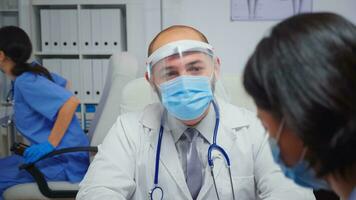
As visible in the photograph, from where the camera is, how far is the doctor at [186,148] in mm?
1248

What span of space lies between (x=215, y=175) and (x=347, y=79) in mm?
787

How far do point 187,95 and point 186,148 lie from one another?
227mm

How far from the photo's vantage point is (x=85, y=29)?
2693 millimetres

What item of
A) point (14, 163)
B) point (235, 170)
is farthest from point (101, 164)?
point (14, 163)

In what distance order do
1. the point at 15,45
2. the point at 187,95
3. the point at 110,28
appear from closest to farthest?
the point at 187,95 → the point at 15,45 → the point at 110,28

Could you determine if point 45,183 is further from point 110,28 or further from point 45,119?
point 110,28

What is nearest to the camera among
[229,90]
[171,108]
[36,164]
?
[171,108]

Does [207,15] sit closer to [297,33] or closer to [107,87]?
[107,87]

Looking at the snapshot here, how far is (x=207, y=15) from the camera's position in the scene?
9.00 feet

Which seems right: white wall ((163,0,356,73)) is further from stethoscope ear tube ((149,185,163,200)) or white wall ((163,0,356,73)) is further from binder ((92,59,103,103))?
stethoscope ear tube ((149,185,163,200))

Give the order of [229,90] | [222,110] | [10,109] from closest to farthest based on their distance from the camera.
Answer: [222,110], [229,90], [10,109]

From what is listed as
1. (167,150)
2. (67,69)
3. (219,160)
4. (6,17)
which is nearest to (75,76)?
(67,69)

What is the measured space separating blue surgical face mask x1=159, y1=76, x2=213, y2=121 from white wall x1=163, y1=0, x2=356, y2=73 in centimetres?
154

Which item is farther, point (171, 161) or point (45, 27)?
point (45, 27)
